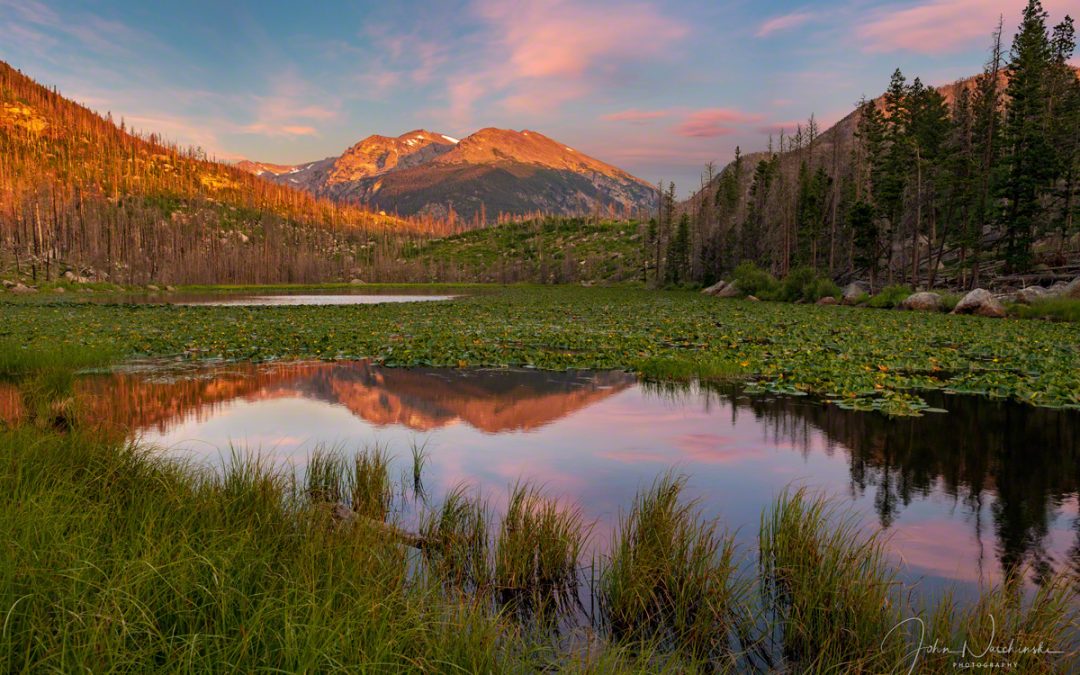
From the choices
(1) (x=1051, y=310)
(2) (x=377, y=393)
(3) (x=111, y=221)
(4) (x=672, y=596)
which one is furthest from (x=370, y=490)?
(3) (x=111, y=221)

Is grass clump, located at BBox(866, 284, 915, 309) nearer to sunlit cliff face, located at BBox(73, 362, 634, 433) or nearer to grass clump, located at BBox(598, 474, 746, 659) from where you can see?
sunlit cliff face, located at BBox(73, 362, 634, 433)

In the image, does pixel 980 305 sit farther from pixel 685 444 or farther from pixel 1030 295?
pixel 685 444

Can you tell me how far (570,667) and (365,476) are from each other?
6.04 meters

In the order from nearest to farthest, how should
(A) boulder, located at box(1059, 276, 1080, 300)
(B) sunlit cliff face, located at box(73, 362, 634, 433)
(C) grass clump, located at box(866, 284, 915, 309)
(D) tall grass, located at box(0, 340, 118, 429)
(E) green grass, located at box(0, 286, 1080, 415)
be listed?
(D) tall grass, located at box(0, 340, 118, 429) → (B) sunlit cliff face, located at box(73, 362, 634, 433) → (E) green grass, located at box(0, 286, 1080, 415) → (A) boulder, located at box(1059, 276, 1080, 300) → (C) grass clump, located at box(866, 284, 915, 309)

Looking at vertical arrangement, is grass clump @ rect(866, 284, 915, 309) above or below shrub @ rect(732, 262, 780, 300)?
below

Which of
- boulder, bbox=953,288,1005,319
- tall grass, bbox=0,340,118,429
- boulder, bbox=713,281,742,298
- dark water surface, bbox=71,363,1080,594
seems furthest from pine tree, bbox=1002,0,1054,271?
tall grass, bbox=0,340,118,429

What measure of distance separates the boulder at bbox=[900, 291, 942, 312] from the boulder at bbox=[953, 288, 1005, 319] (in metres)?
2.54

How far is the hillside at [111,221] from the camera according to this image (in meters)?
111

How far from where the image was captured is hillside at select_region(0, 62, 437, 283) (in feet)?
363

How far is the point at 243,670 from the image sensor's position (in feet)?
12.6

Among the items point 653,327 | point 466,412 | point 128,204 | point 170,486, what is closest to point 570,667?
point 170,486

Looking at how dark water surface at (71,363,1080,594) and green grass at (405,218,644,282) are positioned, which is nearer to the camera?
dark water surface at (71,363,1080,594)

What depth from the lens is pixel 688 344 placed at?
83.7 feet

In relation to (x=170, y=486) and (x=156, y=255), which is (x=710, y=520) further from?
(x=156, y=255)
